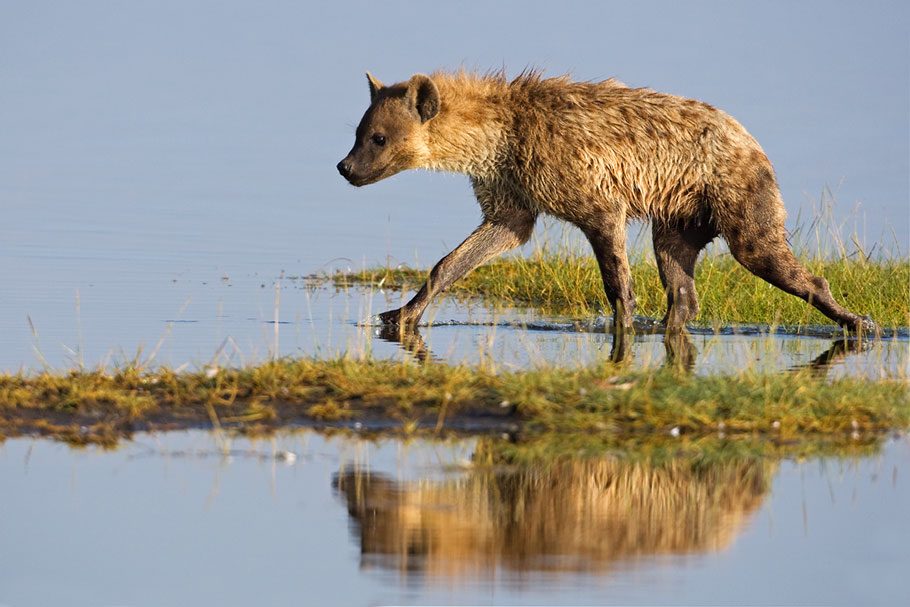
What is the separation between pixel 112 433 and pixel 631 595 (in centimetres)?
295

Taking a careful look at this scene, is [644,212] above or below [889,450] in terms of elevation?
above

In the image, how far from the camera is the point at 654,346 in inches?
388

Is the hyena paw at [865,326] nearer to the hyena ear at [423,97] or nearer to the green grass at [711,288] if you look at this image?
the green grass at [711,288]

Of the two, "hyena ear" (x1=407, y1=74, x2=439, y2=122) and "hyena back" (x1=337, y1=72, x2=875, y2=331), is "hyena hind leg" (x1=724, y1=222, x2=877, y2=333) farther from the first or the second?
"hyena ear" (x1=407, y1=74, x2=439, y2=122)

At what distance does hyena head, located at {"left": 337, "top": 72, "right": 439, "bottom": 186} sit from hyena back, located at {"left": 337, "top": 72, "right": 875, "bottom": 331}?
0.01 meters

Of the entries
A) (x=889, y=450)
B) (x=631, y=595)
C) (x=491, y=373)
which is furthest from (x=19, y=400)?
(x=889, y=450)

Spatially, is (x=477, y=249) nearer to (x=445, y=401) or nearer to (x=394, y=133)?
(x=394, y=133)

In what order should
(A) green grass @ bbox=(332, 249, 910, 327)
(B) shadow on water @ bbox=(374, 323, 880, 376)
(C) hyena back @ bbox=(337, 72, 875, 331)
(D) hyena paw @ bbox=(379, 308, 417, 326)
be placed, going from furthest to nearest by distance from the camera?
1. (A) green grass @ bbox=(332, 249, 910, 327)
2. (D) hyena paw @ bbox=(379, 308, 417, 326)
3. (C) hyena back @ bbox=(337, 72, 875, 331)
4. (B) shadow on water @ bbox=(374, 323, 880, 376)

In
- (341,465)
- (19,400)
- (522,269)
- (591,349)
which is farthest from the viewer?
(522,269)

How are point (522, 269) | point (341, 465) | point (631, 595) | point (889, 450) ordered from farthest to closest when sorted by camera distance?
point (522, 269)
point (889, 450)
point (341, 465)
point (631, 595)

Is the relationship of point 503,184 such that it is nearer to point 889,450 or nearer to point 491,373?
point 491,373

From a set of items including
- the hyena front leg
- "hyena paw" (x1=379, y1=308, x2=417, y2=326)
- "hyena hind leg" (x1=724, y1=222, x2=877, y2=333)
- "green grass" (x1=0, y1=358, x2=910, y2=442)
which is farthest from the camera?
"hyena paw" (x1=379, y1=308, x2=417, y2=326)

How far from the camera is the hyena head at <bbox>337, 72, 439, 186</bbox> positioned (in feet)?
34.3

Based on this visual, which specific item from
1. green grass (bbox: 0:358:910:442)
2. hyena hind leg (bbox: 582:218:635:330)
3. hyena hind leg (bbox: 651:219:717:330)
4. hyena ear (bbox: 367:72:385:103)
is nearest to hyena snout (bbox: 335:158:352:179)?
hyena ear (bbox: 367:72:385:103)
